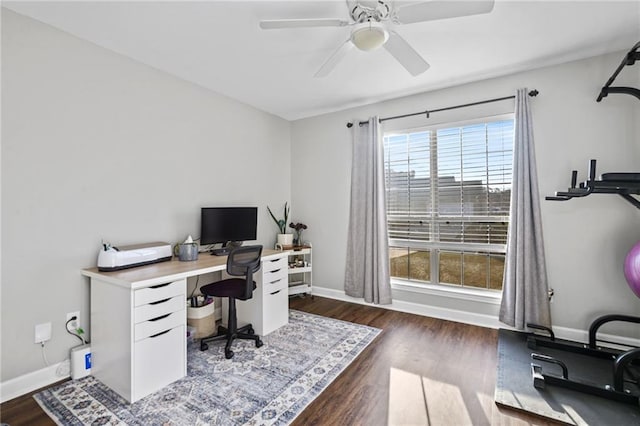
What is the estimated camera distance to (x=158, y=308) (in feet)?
6.53

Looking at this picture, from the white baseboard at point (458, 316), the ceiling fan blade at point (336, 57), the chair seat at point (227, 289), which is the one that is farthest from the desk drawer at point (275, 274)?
the ceiling fan blade at point (336, 57)

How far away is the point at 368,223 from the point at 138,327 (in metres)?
2.56

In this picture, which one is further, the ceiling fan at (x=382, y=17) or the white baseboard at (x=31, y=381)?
the white baseboard at (x=31, y=381)

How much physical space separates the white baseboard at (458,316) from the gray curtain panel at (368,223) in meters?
0.14

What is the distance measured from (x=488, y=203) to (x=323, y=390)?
8.13ft

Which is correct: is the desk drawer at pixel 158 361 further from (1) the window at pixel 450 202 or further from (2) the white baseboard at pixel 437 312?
(1) the window at pixel 450 202

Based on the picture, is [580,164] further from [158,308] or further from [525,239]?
[158,308]

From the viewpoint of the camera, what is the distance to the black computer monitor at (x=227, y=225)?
299 centimetres

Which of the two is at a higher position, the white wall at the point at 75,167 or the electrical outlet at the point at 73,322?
the white wall at the point at 75,167

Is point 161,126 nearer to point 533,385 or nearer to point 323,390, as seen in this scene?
point 323,390

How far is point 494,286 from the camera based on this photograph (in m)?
3.10

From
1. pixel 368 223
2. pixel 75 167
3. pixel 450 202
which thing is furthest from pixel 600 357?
pixel 75 167

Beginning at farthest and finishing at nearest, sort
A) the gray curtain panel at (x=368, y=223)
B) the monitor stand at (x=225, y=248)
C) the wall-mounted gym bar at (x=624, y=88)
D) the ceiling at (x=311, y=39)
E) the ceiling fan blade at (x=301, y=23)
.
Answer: the gray curtain panel at (x=368, y=223), the monitor stand at (x=225, y=248), the wall-mounted gym bar at (x=624, y=88), the ceiling at (x=311, y=39), the ceiling fan blade at (x=301, y=23)

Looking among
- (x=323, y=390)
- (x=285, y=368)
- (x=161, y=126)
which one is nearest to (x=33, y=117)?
(x=161, y=126)
